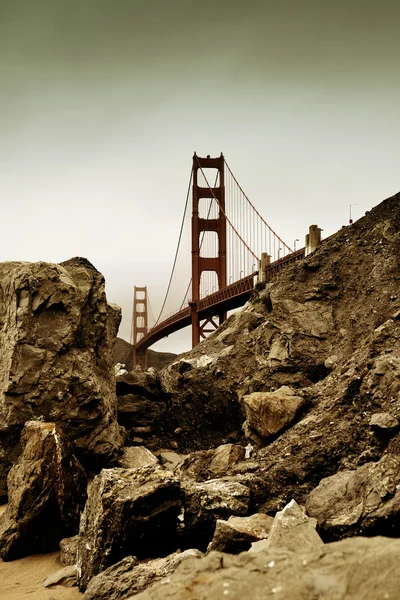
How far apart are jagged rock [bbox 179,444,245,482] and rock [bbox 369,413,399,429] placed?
6.34ft

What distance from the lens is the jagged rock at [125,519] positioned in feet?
11.6

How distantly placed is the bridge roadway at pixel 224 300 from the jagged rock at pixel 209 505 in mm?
9989

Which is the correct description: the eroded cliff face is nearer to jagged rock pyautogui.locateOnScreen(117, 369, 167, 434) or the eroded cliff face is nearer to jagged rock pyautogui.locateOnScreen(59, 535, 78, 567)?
jagged rock pyautogui.locateOnScreen(117, 369, 167, 434)

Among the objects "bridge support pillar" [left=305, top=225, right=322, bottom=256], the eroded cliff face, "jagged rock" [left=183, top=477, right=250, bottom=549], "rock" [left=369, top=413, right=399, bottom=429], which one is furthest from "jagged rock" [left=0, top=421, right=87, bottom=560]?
"bridge support pillar" [left=305, top=225, right=322, bottom=256]

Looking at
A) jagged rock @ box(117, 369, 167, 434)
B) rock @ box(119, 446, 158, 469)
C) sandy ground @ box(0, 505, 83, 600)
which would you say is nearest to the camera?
sandy ground @ box(0, 505, 83, 600)

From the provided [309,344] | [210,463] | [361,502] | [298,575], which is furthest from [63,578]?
[309,344]

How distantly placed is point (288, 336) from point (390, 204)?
3.93 m

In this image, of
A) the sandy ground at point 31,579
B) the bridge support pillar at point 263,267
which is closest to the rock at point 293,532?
the sandy ground at point 31,579

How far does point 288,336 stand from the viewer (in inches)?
375

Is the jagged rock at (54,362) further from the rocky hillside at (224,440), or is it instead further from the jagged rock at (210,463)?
the jagged rock at (210,463)

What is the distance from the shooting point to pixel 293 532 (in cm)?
289

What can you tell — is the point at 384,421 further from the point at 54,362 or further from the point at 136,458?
the point at 54,362

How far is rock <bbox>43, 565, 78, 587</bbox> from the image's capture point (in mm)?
3684

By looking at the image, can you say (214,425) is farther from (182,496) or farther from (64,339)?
(182,496)
